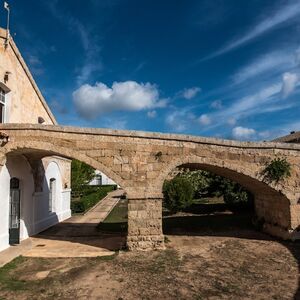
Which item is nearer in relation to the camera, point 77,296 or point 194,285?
point 77,296

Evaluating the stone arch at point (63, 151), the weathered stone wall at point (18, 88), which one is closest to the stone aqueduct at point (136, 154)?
the stone arch at point (63, 151)

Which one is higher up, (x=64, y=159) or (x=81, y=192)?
(x=64, y=159)

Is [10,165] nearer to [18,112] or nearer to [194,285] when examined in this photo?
[18,112]

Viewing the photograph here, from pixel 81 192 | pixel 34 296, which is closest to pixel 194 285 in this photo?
pixel 34 296

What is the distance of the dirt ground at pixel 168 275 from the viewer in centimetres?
715

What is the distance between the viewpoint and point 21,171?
12977mm

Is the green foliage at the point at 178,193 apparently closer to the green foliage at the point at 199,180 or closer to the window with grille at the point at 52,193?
the green foliage at the point at 199,180

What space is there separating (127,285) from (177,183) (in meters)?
11.4

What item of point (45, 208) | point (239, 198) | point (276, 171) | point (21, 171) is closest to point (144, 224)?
point (276, 171)

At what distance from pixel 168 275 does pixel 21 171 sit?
7.58 metres

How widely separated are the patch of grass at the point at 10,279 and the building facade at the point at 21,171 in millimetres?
2212

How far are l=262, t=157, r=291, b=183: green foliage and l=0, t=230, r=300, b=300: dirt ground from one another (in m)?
2.35

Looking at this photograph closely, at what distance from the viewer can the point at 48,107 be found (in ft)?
58.2

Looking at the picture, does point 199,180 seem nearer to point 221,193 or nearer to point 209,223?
point 221,193
